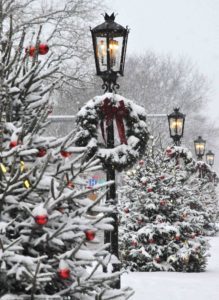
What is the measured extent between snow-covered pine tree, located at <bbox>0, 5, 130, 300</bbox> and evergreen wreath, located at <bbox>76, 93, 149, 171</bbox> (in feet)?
12.9

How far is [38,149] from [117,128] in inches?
168

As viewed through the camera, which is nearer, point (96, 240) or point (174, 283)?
point (96, 240)

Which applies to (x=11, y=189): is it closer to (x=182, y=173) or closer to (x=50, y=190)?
(x=50, y=190)

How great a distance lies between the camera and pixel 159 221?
14703 millimetres

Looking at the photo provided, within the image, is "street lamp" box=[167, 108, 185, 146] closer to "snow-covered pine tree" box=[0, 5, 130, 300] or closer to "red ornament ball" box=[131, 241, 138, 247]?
"red ornament ball" box=[131, 241, 138, 247]

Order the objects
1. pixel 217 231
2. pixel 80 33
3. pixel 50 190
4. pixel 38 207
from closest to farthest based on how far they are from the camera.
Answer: pixel 38 207
pixel 50 190
pixel 80 33
pixel 217 231

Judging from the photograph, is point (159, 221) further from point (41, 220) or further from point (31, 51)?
point (41, 220)

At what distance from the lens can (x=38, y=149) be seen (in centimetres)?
407

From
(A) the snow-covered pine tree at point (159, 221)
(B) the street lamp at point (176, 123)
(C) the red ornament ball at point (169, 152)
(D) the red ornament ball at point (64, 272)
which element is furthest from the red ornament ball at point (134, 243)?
(D) the red ornament ball at point (64, 272)

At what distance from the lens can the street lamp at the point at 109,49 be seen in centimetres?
846

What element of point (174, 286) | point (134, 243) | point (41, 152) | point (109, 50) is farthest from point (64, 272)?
point (134, 243)

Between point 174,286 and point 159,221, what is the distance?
13.5 ft

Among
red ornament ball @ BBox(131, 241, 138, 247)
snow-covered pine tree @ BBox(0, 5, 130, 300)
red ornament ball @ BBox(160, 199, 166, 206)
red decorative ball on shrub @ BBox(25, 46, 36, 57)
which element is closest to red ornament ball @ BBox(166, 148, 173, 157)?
red ornament ball @ BBox(160, 199, 166, 206)

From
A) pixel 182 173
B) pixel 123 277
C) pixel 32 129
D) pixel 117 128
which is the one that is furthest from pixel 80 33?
pixel 32 129
